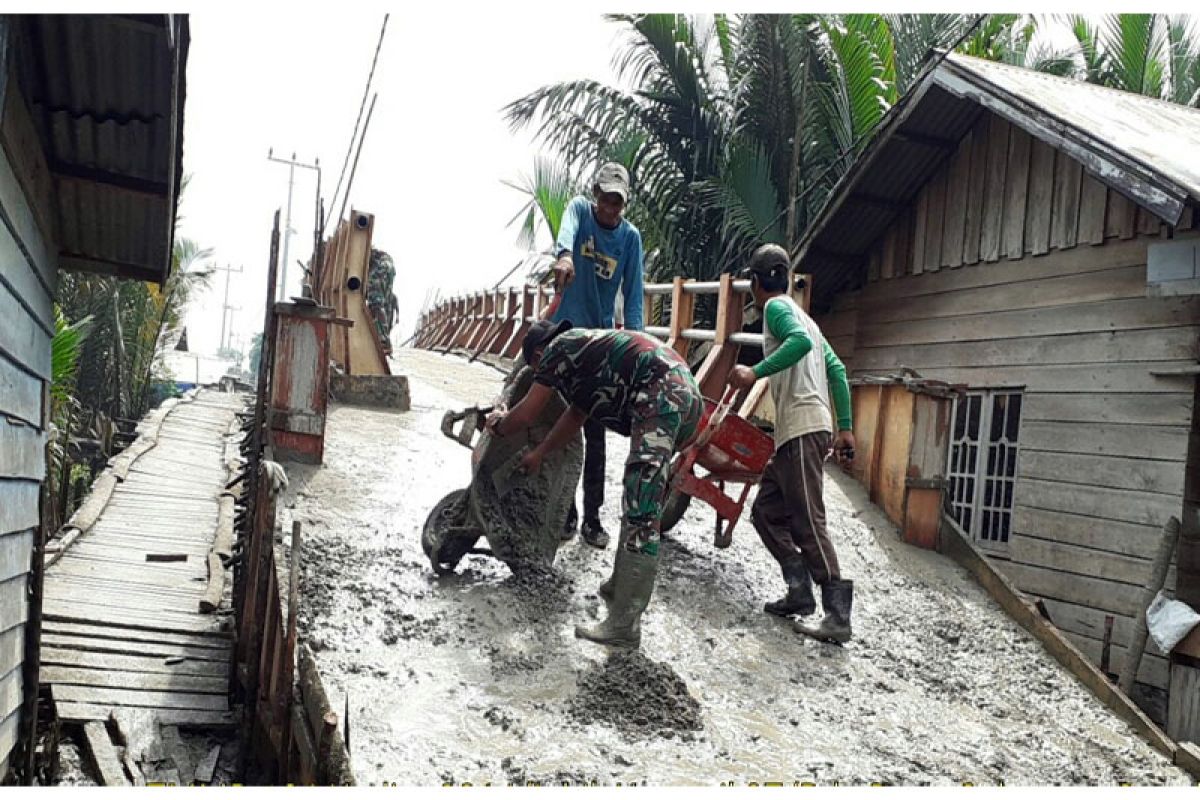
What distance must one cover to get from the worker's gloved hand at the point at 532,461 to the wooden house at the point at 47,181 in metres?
2.14

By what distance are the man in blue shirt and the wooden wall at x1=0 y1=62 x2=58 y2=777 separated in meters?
2.45

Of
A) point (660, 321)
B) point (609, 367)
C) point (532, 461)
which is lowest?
point (532, 461)

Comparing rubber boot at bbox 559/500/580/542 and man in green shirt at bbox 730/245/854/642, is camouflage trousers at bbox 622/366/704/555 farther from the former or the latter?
rubber boot at bbox 559/500/580/542

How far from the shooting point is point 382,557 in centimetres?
506

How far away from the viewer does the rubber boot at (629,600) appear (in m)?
4.23

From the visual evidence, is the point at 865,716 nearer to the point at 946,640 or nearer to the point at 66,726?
the point at 946,640

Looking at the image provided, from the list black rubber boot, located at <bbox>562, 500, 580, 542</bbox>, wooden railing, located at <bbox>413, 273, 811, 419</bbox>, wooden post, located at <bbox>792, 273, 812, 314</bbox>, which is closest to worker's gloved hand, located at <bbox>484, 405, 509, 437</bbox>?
black rubber boot, located at <bbox>562, 500, 580, 542</bbox>

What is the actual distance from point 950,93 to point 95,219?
7.04 meters

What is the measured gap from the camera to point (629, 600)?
4242mm

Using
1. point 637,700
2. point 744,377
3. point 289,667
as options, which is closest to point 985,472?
point 744,377

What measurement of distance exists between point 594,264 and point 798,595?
2.07m

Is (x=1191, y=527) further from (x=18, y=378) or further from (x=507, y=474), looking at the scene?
(x=18, y=378)

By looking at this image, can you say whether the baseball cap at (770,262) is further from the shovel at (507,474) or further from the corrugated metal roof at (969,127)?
the corrugated metal roof at (969,127)

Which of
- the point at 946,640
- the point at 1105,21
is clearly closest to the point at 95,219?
the point at 946,640
